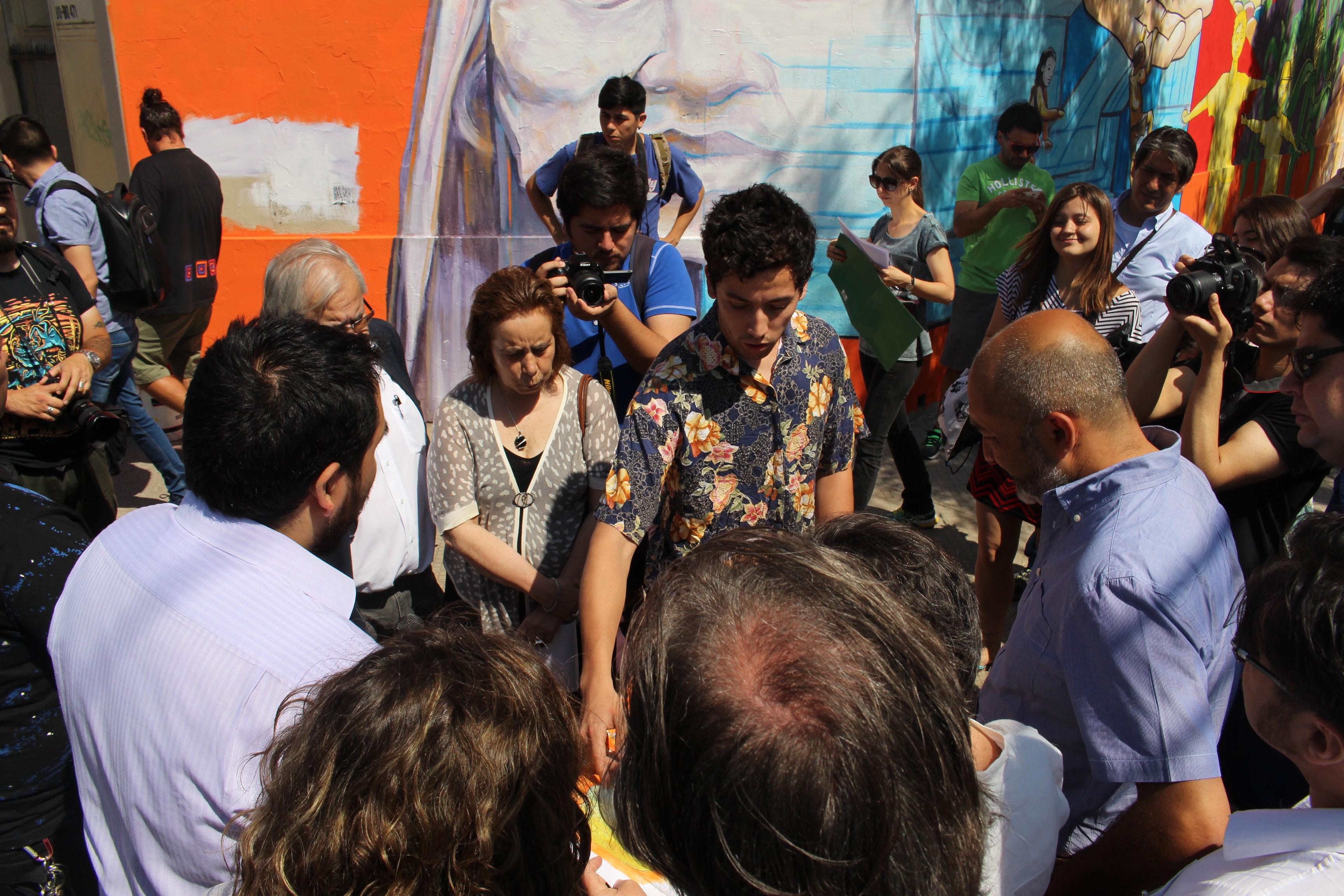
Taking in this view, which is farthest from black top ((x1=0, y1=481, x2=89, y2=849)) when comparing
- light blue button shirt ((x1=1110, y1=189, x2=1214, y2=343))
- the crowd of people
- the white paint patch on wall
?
the white paint patch on wall

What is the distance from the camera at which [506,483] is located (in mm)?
2580

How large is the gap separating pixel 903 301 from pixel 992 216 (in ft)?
3.27

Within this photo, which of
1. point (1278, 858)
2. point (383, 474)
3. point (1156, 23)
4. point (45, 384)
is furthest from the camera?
point (1156, 23)

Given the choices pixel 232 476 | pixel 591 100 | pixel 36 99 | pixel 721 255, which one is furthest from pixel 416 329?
pixel 36 99

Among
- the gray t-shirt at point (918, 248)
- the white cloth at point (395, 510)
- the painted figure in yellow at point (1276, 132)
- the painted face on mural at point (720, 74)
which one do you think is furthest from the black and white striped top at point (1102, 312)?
the painted figure in yellow at point (1276, 132)

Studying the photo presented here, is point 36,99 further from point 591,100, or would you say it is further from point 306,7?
point 591,100

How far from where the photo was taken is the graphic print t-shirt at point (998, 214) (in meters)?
5.18

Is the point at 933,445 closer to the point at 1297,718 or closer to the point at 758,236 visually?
the point at 758,236

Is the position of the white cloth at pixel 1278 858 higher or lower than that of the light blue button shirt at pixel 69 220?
lower

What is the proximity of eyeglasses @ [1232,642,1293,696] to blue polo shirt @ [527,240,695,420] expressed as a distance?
2.12 meters

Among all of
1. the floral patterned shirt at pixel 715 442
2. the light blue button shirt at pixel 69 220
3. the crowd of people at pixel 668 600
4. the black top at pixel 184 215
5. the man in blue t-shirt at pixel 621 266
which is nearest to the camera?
the crowd of people at pixel 668 600

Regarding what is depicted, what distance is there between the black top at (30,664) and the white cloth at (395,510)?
2.27 feet

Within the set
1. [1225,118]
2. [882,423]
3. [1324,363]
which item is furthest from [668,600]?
[1225,118]

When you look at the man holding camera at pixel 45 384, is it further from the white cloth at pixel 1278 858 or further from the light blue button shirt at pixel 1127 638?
the white cloth at pixel 1278 858
